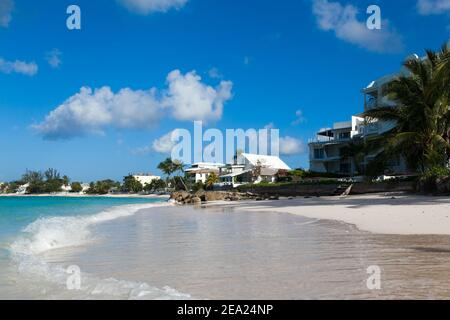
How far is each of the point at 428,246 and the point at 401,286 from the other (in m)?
3.17

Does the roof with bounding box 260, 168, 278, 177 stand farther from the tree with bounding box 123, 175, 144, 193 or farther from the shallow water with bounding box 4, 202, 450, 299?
the tree with bounding box 123, 175, 144, 193

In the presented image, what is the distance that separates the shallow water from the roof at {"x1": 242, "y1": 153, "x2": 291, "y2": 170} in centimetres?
6629

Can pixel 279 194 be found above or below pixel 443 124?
below

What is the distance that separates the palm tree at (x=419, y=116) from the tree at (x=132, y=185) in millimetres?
114388

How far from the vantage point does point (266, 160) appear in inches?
3201

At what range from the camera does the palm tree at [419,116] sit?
75.5ft

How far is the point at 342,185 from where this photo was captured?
3528 cm

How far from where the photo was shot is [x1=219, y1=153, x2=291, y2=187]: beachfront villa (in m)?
65.7

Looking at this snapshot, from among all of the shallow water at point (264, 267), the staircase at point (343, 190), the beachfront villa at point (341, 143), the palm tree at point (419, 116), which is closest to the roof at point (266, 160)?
the beachfront villa at point (341, 143)
